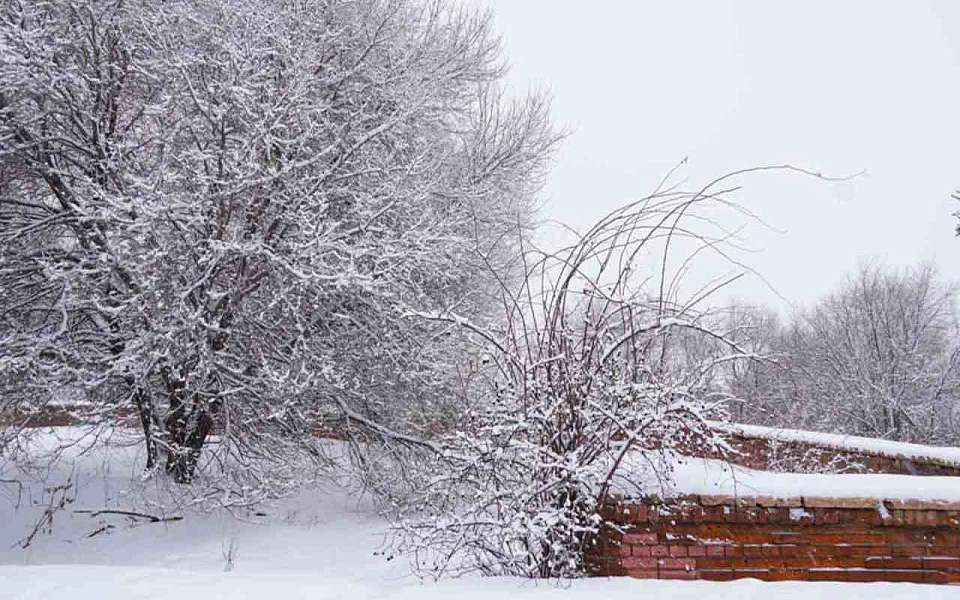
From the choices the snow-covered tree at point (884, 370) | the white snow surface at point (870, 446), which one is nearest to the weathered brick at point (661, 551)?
the white snow surface at point (870, 446)

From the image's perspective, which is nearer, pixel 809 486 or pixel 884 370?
pixel 809 486

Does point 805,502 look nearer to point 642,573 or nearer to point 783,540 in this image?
point 783,540

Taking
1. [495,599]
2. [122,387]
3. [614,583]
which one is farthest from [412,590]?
[122,387]

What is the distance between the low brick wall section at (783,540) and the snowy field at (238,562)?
0.80ft

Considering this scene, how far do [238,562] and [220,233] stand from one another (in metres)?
3.33

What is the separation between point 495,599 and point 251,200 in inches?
228

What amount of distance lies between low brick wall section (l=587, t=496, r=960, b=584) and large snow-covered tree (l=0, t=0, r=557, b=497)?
3870 millimetres

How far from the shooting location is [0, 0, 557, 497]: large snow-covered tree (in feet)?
24.5

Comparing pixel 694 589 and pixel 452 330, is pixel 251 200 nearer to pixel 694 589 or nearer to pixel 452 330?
pixel 452 330

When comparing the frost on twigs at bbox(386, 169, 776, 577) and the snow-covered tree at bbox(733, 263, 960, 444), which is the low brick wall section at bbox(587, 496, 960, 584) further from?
the snow-covered tree at bbox(733, 263, 960, 444)

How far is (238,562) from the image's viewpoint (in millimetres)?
6605

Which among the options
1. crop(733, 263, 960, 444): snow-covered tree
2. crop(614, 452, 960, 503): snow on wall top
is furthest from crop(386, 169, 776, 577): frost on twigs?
crop(733, 263, 960, 444): snow-covered tree

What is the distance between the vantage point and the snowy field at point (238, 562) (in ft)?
10.9

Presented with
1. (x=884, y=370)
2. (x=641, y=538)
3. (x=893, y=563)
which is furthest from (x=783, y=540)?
(x=884, y=370)
